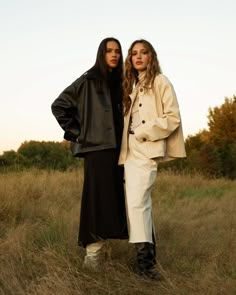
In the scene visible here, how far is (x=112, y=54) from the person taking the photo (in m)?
4.09

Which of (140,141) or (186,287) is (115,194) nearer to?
(140,141)

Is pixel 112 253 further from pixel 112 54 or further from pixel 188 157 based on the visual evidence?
pixel 188 157

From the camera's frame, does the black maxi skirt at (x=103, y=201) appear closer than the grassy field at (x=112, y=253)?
No

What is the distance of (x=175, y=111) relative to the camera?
3.83 m

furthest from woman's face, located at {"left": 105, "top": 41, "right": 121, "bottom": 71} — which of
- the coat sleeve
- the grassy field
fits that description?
the grassy field

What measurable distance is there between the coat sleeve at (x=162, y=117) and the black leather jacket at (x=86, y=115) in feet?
0.93

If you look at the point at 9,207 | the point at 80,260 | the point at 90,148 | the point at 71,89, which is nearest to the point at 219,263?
the point at 80,260

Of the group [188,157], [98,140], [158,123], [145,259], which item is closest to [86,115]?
[98,140]

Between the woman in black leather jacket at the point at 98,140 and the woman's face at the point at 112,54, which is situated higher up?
the woman's face at the point at 112,54

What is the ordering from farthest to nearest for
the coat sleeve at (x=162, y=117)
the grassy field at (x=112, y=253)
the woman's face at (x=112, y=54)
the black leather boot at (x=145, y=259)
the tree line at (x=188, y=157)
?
1. the tree line at (x=188, y=157)
2. the woman's face at (x=112, y=54)
3. the black leather boot at (x=145, y=259)
4. the coat sleeve at (x=162, y=117)
5. the grassy field at (x=112, y=253)

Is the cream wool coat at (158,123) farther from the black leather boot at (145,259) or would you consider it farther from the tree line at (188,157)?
the tree line at (188,157)

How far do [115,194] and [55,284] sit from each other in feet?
3.09

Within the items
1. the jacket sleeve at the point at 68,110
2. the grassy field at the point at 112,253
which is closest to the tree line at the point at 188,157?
the grassy field at the point at 112,253

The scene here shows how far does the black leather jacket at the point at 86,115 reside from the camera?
3982 millimetres
